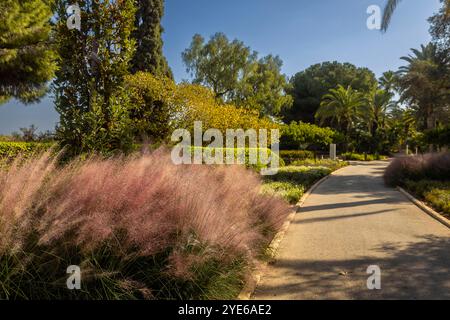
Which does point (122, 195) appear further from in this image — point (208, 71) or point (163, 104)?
point (208, 71)

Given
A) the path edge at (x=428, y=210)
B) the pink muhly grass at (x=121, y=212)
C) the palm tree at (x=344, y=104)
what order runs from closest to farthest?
the pink muhly grass at (x=121, y=212) < the path edge at (x=428, y=210) < the palm tree at (x=344, y=104)

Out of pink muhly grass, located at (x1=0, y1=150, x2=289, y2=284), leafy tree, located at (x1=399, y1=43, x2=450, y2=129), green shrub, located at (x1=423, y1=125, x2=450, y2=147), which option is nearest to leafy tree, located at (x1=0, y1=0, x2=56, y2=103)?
pink muhly grass, located at (x1=0, y1=150, x2=289, y2=284)

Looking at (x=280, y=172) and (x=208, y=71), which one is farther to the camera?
(x=208, y=71)

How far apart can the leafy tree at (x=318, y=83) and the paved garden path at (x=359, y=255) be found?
48.4 meters

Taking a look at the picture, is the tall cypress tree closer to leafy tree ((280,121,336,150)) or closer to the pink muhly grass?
leafy tree ((280,121,336,150))

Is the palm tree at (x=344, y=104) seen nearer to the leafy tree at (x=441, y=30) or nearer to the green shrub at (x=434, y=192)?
the leafy tree at (x=441, y=30)

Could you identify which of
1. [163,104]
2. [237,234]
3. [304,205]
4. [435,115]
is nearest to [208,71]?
[163,104]

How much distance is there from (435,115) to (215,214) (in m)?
30.1

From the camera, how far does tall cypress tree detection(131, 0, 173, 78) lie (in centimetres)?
2452

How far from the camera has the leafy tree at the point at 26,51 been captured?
19.2 metres

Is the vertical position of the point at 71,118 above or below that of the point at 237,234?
above

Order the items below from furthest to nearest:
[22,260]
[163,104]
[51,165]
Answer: [163,104] → [51,165] → [22,260]

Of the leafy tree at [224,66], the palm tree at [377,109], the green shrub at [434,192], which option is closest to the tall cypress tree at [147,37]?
the leafy tree at [224,66]

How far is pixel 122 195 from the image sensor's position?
372 cm
